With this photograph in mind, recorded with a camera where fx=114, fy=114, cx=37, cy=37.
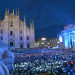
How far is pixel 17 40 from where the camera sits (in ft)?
144

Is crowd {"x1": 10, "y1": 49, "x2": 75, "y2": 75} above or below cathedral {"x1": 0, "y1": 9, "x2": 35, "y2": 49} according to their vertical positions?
below

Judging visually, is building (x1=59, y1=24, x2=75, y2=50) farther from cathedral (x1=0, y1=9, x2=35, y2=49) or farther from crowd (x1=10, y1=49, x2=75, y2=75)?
crowd (x1=10, y1=49, x2=75, y2=75)

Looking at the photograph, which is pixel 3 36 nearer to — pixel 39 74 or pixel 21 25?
pixel 21 25

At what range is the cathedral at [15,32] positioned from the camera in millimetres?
43625

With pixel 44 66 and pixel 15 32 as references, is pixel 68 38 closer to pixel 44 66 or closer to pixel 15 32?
pixel 15 32

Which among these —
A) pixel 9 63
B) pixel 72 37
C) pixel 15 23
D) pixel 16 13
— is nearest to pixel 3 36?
pixel 15 23

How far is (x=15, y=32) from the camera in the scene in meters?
44.1

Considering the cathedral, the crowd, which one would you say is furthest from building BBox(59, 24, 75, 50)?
A: the crowd

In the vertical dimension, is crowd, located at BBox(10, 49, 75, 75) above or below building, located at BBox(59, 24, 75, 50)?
below

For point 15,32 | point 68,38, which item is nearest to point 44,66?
point 15,32

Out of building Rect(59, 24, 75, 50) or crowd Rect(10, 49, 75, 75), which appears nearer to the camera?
crowd Rect(10, 49, 75, 75)

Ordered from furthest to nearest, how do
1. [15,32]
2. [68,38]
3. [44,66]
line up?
[68,38] < [15,32] < [44,66]

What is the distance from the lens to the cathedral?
143 feet

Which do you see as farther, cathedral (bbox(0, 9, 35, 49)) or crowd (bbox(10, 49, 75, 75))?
cathedral (bbox(0, 9, 35, 49))
